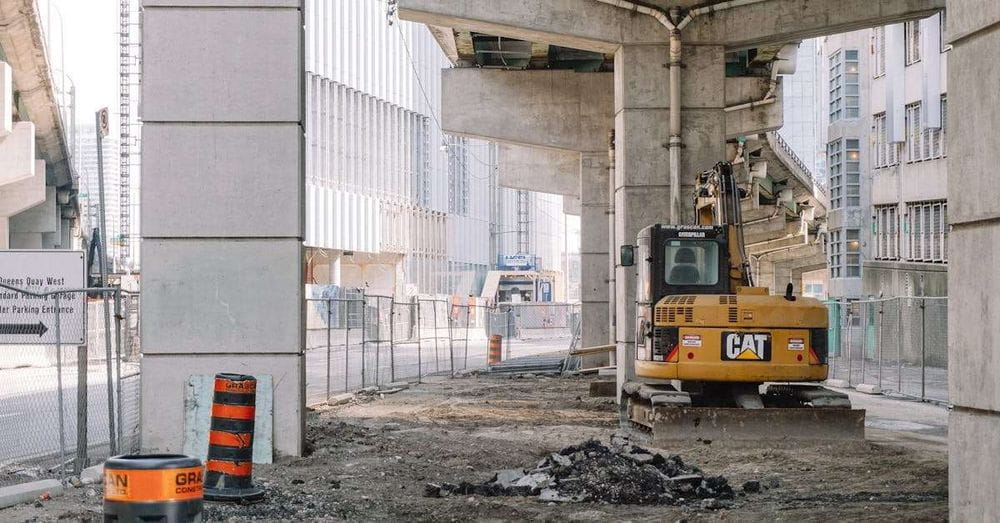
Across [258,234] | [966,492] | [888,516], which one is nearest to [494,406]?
[258,234]

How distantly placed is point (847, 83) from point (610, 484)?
152 feet

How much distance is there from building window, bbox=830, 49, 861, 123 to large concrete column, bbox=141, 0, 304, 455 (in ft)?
147

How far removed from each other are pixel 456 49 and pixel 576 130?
13.2 feet

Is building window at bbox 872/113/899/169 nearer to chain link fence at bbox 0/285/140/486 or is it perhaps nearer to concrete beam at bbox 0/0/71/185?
concrete beam at bbox 0/0/71/185

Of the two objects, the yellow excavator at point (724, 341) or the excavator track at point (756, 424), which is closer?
the excavator track at point (756, 424)

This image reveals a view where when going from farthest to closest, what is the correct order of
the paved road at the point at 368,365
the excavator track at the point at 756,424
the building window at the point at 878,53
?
the building window at the point at 878,53, the paved road at the point at 368,365, the excavator track at the point at 756,424

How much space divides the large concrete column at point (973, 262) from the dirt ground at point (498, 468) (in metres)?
2.84

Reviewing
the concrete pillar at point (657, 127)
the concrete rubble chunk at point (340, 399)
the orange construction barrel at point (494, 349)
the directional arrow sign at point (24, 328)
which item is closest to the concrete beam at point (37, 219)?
the orange construction barrel at point (494, 349)

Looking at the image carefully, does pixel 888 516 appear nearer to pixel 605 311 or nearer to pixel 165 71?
pixel 165 71

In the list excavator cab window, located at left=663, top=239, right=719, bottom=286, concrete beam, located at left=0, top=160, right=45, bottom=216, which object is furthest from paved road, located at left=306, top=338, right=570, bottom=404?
concrete beam, located at left=0, top=160, right=45, bottom=216

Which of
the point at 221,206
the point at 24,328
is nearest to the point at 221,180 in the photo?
the point at 221,206

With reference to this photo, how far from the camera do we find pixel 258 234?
14.2m

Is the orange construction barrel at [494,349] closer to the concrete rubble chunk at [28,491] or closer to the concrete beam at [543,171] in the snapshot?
the concrete beam at [543,171]

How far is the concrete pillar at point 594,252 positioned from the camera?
131 ft
